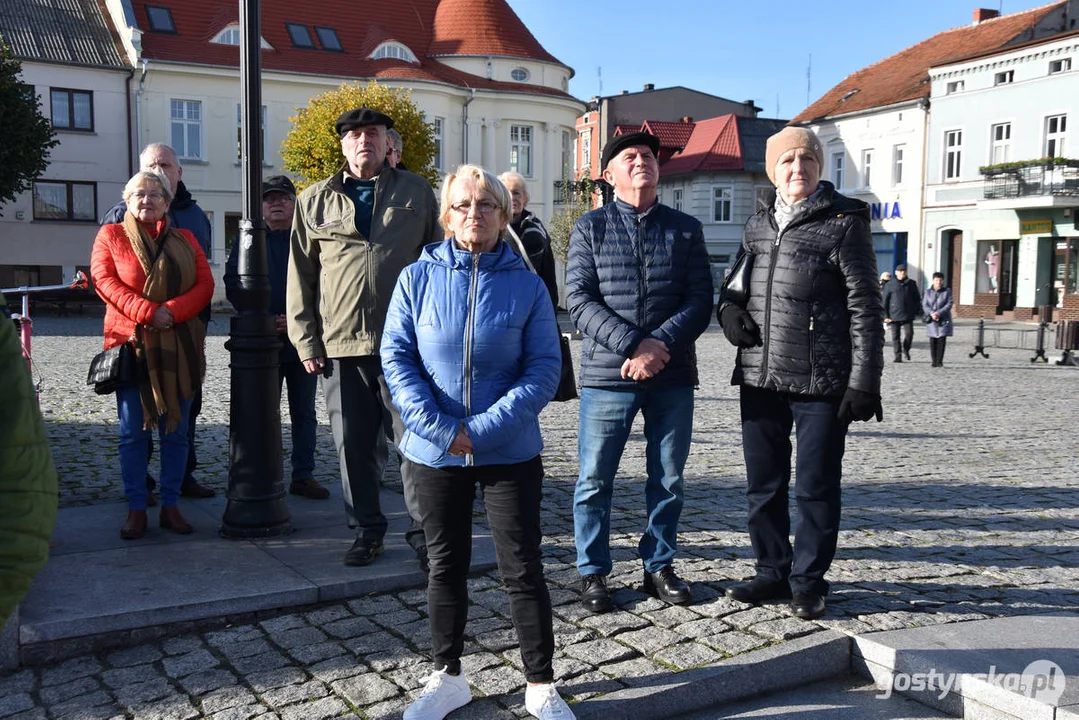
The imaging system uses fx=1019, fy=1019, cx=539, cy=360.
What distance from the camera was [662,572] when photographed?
4695mm

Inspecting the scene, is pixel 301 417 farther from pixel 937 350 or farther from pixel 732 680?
pixel 937 350

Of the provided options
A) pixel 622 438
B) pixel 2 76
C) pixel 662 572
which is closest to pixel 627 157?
pixel 622 438

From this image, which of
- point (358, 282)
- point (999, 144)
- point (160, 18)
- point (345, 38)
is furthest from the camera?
point (345, 38)

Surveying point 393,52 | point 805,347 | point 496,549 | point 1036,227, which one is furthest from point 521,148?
point 496,549

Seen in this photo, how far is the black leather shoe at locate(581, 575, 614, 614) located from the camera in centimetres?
450

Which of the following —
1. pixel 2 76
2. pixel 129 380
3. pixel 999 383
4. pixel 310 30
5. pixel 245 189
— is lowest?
pixel 999 383

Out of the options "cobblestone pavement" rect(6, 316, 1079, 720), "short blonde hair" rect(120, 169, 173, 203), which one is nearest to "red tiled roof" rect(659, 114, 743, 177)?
"cobblestone pavement" rect(6, 316, 1079, 720)

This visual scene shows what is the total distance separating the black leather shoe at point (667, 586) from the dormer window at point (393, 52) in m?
40.6

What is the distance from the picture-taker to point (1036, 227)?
35906 mm

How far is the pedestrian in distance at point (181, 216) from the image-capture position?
606cm

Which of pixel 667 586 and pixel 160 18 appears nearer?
pixel 667 586

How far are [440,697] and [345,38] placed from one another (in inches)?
1701

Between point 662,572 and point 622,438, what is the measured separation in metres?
0.64

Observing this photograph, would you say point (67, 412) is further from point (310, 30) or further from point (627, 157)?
point (310, 30)
